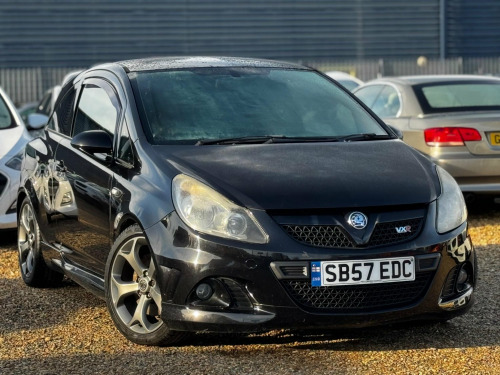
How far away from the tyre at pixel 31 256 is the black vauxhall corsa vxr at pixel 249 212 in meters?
0.69

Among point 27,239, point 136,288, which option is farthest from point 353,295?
point 27,239

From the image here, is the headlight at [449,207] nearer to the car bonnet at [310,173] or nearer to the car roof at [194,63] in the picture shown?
the car bonnet at [310,173]

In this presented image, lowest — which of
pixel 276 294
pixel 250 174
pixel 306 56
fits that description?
pixel 306 56

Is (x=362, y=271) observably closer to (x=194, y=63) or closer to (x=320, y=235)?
(x=320, y=235)

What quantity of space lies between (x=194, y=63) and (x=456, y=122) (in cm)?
407

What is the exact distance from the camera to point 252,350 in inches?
201

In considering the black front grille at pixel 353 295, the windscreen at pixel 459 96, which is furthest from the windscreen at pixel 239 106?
the windscreen at pixel 459 96

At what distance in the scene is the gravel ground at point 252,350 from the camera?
4.80 m

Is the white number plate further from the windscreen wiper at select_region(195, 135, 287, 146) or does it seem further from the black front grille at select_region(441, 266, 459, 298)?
the windscreen wiper at select_region(195, 135, 287, 146)

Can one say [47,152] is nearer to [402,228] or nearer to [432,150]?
[402,228]

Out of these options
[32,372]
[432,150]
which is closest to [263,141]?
[32,372]

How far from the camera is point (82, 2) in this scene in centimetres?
4169

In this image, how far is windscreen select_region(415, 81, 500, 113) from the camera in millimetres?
10242

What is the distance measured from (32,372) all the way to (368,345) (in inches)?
61.0
